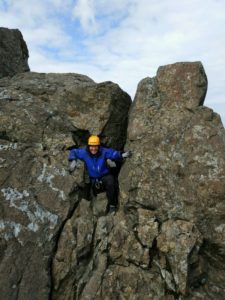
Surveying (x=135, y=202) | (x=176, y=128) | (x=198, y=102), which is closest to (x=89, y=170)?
(x=135, y=202)

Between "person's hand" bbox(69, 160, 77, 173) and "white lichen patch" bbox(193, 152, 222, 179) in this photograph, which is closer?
"white lichen patch" bbox(193, 152, 222, 179)

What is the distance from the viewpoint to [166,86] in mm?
18062

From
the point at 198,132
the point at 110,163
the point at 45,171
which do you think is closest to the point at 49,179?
the point at 45,171

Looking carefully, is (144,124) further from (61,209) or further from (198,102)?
(61,209)

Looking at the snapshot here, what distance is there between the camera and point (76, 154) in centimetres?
1727

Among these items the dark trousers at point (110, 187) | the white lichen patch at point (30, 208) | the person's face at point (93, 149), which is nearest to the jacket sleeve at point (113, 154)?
the person's face at point (93, 149)

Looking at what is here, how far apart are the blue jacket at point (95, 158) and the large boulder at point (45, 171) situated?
0.49 metres

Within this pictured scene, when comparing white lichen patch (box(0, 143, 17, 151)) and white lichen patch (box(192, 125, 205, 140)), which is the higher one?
white lichen patch (box(192, 125, 205, 140))

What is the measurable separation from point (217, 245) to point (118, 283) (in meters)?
4.22

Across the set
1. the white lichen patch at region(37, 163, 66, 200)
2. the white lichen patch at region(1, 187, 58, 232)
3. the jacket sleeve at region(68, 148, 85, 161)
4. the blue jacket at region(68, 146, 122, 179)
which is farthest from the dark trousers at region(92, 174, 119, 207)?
the white lichen patch at region(1, 187, 58, 232)

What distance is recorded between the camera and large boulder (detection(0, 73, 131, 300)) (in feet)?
47.9

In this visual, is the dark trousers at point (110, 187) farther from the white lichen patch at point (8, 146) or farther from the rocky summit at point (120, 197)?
the white lichen patch at point (8, 146)

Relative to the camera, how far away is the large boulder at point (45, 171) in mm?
14602

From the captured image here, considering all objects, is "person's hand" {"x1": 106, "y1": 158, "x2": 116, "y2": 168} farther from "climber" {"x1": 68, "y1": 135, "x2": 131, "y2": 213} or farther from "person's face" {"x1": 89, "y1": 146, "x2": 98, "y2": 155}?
"person's face" {"x1": 89, "y1": 146, "x2": 98, "y2": 155}
